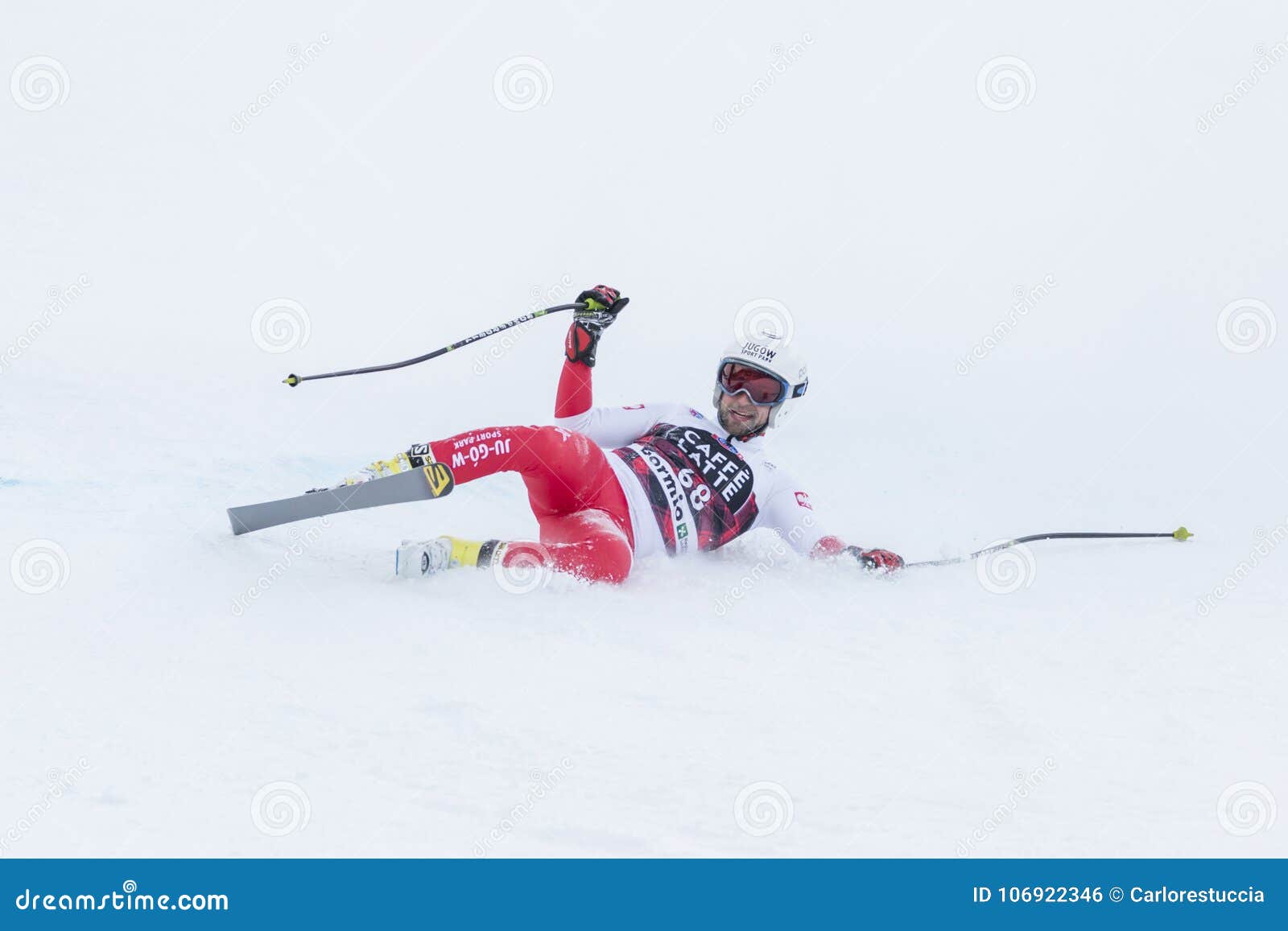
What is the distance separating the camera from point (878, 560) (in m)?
3.91

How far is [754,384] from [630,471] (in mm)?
625

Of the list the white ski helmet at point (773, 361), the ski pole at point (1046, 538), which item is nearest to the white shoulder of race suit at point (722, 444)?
the white ski helmet at point (773, 361)

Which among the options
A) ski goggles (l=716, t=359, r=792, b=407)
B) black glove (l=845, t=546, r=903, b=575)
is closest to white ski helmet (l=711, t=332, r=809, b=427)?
ski goggles (l=716, t=359, r=792, b=407)

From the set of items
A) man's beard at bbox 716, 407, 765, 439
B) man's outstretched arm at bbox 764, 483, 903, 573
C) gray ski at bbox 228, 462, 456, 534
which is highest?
man's beard at bbox 716, 407, 765, 439

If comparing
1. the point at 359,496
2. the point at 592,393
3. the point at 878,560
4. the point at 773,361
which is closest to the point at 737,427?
the point at 773,361

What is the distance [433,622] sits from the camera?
2.90 m

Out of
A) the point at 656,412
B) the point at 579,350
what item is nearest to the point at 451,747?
the point at 579,350

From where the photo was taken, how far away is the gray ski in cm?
320

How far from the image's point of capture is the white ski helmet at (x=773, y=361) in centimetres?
411

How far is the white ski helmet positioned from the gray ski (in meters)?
1.30

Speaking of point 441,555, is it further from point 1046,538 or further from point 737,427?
point 1046,538

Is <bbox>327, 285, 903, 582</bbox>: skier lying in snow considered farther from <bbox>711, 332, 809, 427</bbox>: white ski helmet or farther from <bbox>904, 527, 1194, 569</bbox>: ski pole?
<bbox>904, 527, 1194, 569</bbox>: ski pole

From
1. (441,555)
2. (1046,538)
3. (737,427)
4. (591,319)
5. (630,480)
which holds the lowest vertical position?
(1046,538)

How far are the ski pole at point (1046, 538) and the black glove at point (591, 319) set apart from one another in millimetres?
1396
